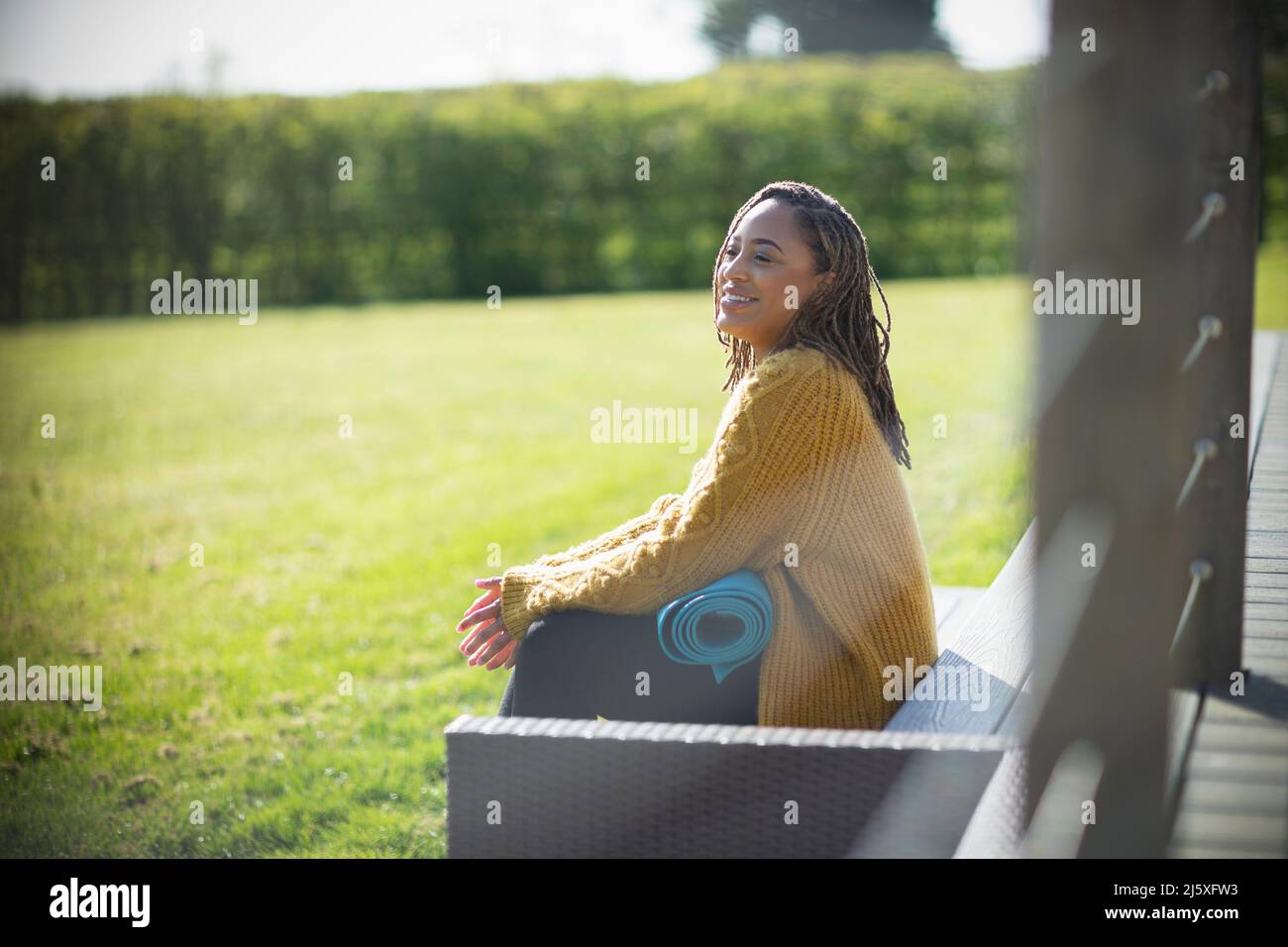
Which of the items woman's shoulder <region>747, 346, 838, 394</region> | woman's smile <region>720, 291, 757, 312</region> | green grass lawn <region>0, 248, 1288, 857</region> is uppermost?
woman's smile <region>720, 291, 757, 312</region>

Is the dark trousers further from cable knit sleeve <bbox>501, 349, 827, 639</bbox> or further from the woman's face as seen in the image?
the woman's face

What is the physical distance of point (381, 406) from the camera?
34.7ft

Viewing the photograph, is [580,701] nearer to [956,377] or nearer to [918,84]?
[956,377]

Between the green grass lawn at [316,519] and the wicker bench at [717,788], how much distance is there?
0.66 meters

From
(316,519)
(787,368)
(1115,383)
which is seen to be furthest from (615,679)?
(316,519)

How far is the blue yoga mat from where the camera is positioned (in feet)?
7.70

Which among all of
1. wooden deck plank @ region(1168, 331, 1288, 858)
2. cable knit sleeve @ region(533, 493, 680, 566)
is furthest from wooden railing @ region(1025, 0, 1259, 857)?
cable knit sleeve @ region(533, 493, 680, 566)

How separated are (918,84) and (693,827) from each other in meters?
17.1

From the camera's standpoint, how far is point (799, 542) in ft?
7.89

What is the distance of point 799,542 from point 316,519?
543cm

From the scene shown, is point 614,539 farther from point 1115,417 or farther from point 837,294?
point 1115,417

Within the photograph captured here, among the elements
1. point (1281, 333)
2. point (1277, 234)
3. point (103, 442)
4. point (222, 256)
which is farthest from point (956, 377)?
point (222, 256)

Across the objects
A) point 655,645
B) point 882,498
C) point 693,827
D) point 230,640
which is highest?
point 882,498

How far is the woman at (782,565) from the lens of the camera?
2.40 m
